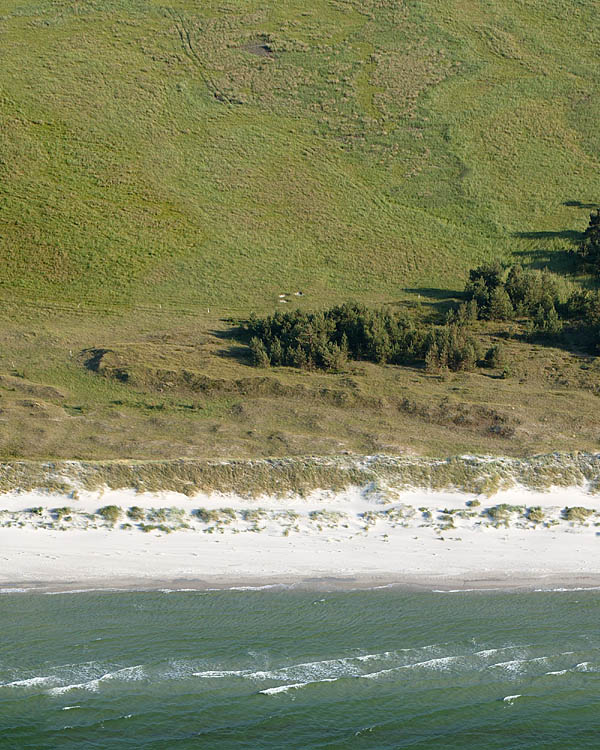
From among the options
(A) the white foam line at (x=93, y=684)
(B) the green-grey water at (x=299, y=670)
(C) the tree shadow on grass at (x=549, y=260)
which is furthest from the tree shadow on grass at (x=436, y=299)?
(A) the white foam line at (x=93, y=684)

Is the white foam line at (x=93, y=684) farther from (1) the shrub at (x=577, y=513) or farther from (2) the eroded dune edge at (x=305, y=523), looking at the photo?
(1) the shrub at (x=577, y=513)

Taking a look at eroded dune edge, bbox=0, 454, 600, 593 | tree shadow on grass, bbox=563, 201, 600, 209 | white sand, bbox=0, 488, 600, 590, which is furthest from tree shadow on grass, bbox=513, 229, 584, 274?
white sand, bbox=0, 488, 600, 590

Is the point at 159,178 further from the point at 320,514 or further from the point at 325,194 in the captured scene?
the point at 320,514

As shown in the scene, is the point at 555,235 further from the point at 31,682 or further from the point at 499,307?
the point at 31,682

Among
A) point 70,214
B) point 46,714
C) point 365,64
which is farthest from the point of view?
point 365,64

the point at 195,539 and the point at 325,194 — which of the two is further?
the point at 325,194

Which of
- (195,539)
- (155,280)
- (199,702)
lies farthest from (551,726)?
(155,280)

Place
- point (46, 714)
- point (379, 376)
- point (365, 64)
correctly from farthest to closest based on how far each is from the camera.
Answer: point (365, 64) → point (379, 376) → point (46, 714)
